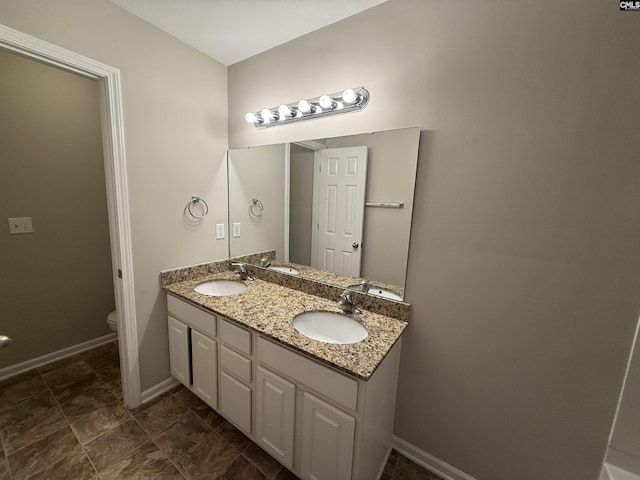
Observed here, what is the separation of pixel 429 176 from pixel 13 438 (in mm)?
2732

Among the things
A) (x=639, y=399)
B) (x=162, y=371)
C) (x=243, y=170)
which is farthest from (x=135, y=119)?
(x=639, y=399)

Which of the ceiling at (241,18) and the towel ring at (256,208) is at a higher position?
the ceiling at (241,18)

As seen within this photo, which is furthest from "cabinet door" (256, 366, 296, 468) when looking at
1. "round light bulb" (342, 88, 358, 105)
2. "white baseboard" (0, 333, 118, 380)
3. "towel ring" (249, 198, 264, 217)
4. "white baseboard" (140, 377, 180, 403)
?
"white baseboard" (0, 333, 118, 380)

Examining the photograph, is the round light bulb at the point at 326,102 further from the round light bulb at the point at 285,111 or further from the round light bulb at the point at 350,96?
the round light bulb at the point at 285,111

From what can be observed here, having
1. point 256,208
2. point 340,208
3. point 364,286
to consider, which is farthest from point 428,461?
point 256,208

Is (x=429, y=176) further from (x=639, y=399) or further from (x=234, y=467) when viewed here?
(x=234, y=467)

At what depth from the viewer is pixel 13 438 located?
56.2 inches

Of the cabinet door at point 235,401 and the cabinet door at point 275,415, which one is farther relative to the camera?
the cabinet door at point 235,401

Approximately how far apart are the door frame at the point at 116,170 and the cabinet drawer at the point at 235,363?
707mm

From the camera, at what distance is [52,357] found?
209cm

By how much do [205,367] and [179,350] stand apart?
1.00 feet

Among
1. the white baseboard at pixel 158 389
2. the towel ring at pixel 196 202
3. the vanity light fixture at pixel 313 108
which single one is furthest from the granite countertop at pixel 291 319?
the vanity light fixture at pixel 313 108

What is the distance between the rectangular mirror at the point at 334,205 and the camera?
133 cm

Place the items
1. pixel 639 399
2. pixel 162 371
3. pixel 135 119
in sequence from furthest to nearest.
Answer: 1. pixel 162 371
2. pixel 135 119
3. pixel 639 399
